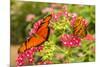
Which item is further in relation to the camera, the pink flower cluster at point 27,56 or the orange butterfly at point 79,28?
the orange butterfly at point 79,28

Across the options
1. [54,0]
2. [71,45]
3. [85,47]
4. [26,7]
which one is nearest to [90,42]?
[85,47]

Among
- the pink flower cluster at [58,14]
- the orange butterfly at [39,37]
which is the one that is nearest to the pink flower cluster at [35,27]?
the orange butterfly at [39,37]

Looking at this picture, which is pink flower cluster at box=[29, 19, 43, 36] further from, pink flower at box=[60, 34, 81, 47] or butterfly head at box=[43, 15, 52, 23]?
pink flower at box=[60, 34, 81, 47]

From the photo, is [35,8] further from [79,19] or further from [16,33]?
[79,19]

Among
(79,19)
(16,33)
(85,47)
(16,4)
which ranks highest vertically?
(16,4)

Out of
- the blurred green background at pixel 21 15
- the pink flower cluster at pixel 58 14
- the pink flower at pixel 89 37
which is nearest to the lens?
the blurred green background at pixel 21 15

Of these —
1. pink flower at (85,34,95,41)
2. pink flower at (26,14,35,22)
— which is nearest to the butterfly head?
pink flower at (26,14,35,22)

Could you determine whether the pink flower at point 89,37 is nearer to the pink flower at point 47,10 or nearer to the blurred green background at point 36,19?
the blurred green background at point 36,19

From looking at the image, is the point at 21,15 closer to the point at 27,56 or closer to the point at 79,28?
the point at 27,56
